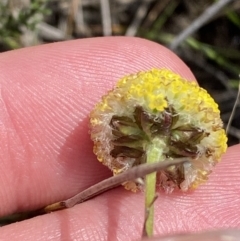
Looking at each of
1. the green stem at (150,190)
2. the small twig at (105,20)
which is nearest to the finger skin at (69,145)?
the green stem at (150,190)

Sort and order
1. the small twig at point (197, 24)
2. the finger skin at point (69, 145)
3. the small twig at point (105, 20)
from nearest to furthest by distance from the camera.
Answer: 1. the finger skin at point (69, 145)
2. the small twig at point (197, 24)
3. the small twig at point (105, 20)

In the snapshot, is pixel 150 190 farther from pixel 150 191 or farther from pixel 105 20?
pixel 105 20

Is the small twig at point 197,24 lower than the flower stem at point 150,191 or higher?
higher

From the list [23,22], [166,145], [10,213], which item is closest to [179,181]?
[166,145]

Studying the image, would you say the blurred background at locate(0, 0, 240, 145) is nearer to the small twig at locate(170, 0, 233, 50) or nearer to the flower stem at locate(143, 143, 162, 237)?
the small twig at locate(170, 0, 233, 50)

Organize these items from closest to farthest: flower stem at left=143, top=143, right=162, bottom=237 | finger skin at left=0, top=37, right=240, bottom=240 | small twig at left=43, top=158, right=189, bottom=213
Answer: small twig at left=43, top=158, right=189, bottom=213 < flower stem at left=143, top=143, right=162, bottom=237 < finger skin at left=0, top=37, right=240, bottom=240

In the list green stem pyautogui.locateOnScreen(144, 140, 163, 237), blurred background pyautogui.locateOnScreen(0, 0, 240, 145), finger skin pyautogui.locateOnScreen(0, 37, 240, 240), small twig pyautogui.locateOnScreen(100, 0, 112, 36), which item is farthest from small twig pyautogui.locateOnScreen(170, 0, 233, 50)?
green stem pyautogui.locateOnScreen(144, 140, 163, 237)

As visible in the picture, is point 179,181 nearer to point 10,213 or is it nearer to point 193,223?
point 193,223

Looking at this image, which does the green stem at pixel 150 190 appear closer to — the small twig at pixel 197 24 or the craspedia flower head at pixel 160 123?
the craspedia flower head at pixel 160 123
